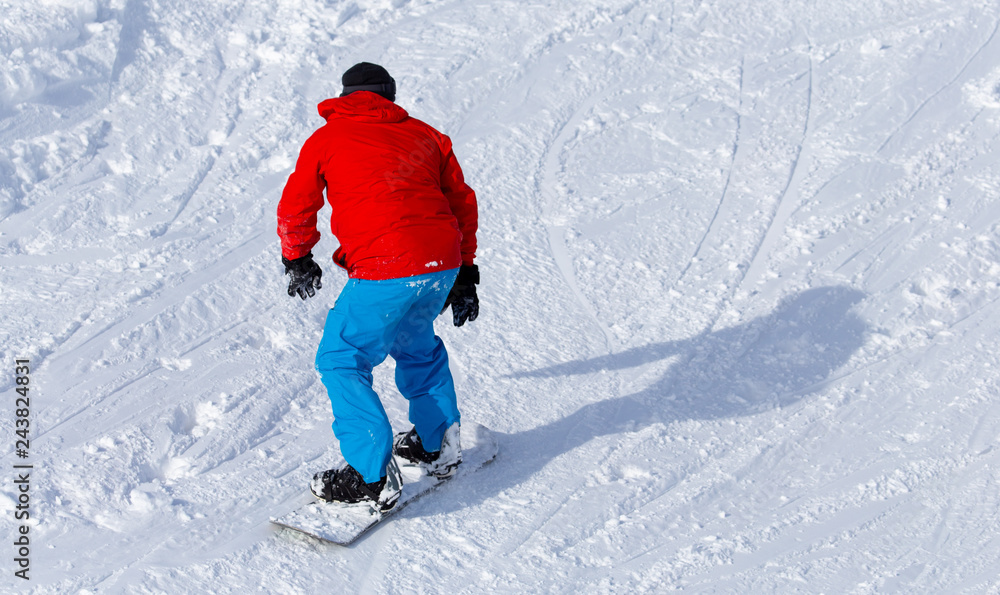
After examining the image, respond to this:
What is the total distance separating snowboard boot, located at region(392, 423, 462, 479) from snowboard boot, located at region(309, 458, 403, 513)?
0.25m

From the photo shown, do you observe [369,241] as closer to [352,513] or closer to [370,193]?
[370,193]

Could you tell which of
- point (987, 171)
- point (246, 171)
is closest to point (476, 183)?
point (246, 171)

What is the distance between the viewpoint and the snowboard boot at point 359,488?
3285 mm

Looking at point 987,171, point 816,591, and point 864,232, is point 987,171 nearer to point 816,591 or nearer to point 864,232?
point 864,232

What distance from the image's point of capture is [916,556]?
10.6 ft

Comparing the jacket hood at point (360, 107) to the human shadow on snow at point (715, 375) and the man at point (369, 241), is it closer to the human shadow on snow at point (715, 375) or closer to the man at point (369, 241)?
the man at point (369, 241)

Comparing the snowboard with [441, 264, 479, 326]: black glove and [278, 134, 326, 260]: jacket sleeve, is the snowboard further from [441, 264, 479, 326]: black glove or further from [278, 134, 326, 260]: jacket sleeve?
[278, 134, 326, 260]: jacket sleeve

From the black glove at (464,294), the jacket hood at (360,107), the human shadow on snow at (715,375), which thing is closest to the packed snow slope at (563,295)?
the human shadow on snow at (715,375)

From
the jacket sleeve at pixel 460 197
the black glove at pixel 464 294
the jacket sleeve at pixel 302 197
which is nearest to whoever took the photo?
the jacket sleeve at pixel 302 197

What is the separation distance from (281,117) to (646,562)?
4261 millimetres

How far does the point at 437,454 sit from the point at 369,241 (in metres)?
0.96

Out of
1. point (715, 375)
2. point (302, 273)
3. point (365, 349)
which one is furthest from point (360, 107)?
point (715, 375)

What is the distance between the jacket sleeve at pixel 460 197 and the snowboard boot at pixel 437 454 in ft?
2.30

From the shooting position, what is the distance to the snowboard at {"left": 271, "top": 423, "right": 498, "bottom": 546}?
3.26 meters
